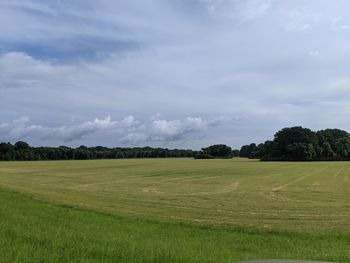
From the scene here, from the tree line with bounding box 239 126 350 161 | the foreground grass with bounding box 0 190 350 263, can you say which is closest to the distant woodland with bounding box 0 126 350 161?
Answer: the tree line with bounding box 239 126 350 161

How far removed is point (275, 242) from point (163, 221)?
274 inches

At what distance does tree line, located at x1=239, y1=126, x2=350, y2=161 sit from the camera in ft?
512

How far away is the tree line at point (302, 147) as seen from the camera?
6142 inches

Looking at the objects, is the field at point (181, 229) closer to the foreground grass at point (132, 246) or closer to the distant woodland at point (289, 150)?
the foreground grass at point (132, 246)

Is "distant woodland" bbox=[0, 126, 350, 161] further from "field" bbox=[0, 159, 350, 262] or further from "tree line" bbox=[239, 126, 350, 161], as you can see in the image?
"field" bbox=[0, 159, 350, 262]

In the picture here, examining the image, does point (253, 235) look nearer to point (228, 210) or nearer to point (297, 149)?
point (228, 210)

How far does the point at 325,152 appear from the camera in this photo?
163 m

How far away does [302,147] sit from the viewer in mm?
155250

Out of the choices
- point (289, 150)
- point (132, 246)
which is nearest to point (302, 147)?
point (289, 150)

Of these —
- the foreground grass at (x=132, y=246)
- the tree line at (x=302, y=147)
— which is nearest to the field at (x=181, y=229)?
the foreground grass at (x=132, y=246)

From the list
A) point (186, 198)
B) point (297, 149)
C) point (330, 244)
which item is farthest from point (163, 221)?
point (297, 149)

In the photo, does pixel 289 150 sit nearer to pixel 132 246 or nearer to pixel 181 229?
pixel 181 229

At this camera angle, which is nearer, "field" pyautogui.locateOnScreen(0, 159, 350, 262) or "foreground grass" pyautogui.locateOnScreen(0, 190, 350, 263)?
"foreground grass" pyautogui.locateOnScreen(0, 190, 350, 263)

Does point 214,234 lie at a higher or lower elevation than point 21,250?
lower
